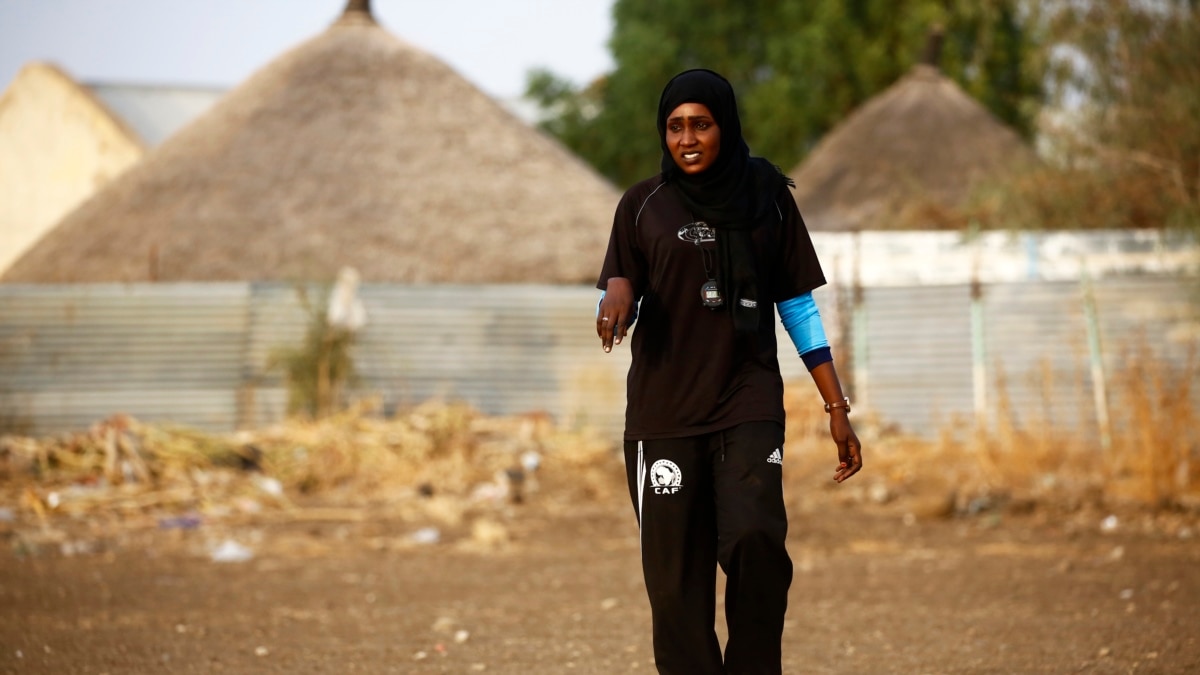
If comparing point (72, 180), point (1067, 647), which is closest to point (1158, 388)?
point (1067, 647)

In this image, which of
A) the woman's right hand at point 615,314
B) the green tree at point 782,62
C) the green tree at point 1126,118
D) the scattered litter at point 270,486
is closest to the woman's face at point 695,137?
the woman's right hand at point 615,314

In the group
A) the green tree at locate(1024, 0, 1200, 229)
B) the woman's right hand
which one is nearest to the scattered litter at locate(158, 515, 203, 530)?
the woman's right hand

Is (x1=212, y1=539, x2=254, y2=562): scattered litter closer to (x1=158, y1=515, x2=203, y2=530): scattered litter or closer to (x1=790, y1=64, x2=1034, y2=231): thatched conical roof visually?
(x1=158, y1=515, x2=203, y2=530): scattered litter

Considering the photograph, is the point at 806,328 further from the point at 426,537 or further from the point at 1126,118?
the point at 1126,118

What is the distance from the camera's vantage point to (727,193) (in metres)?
3.65

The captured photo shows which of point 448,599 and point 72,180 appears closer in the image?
point 448,599

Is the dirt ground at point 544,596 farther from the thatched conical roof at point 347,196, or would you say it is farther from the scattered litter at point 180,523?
the thatched conical roof at point 347,196

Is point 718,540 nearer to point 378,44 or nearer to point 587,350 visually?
point 587,350

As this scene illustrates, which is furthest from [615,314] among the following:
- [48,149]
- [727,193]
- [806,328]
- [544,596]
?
[48,149]

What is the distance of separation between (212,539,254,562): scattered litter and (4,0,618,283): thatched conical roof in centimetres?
828

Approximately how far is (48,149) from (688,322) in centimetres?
2807

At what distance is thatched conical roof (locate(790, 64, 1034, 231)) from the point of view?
71.4ft

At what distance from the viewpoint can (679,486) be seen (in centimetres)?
364

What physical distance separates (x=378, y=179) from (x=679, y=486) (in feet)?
50.1
